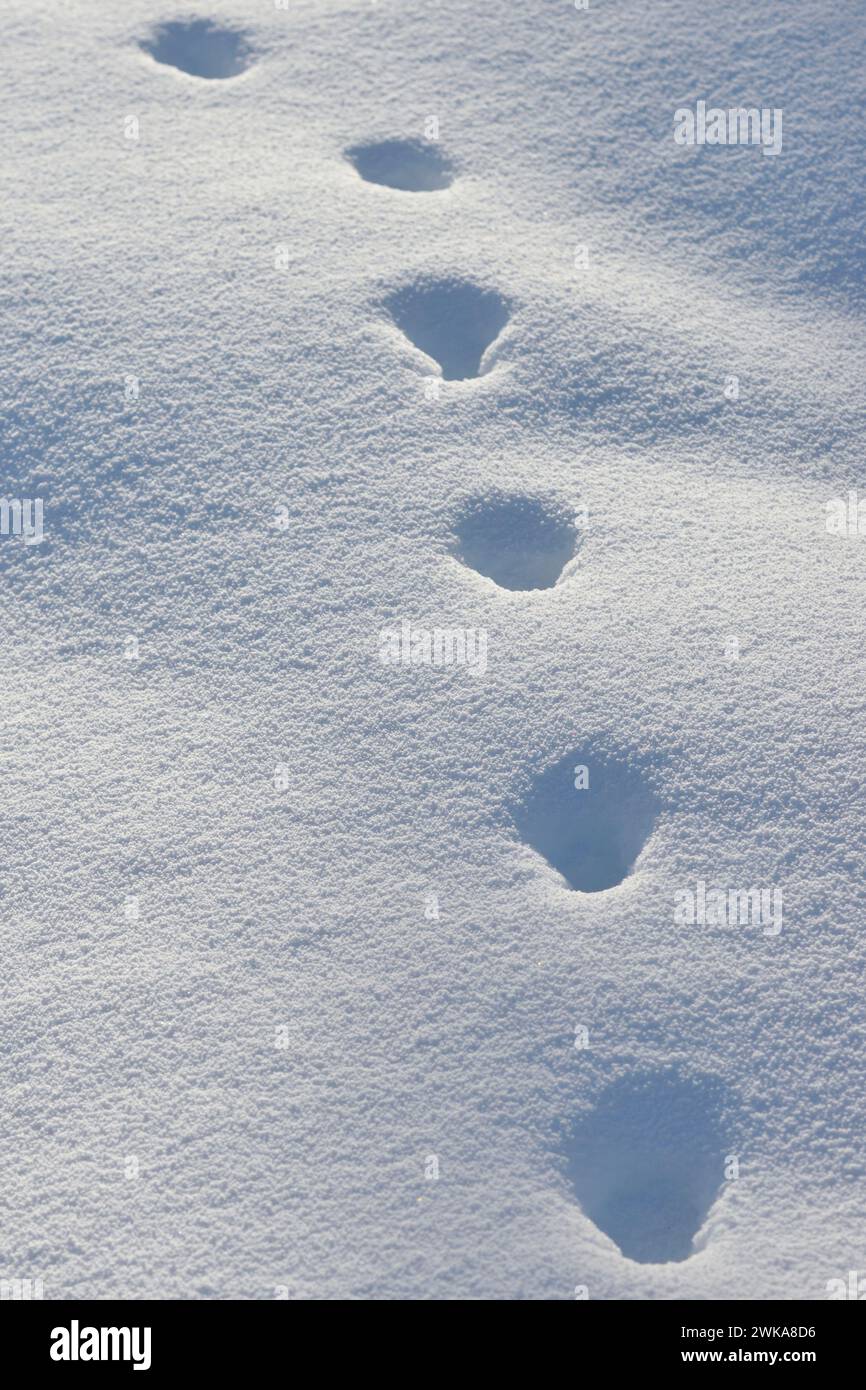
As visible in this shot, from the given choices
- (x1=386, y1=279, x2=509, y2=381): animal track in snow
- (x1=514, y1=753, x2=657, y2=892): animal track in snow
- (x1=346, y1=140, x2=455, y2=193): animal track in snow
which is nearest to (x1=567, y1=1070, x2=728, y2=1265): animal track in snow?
(x1=514, y1=753, x2=657, y2=892): animal track in snow

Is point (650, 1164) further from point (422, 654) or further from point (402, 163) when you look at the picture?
point (402, 163)

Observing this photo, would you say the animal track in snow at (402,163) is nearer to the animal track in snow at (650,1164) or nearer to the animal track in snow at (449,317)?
the animal track in snow at (449,317)

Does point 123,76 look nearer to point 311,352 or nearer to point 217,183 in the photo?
point 217,183

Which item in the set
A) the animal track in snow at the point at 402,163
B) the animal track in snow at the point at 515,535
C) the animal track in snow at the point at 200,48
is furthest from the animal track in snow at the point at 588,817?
the animal track in snow at the point at 200,48

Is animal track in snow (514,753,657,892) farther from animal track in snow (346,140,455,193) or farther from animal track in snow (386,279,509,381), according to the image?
animal track in snow (346,140,455,193)

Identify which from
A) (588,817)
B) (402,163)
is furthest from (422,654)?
(402,163)

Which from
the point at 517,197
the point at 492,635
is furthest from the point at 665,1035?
the point at 517,197
